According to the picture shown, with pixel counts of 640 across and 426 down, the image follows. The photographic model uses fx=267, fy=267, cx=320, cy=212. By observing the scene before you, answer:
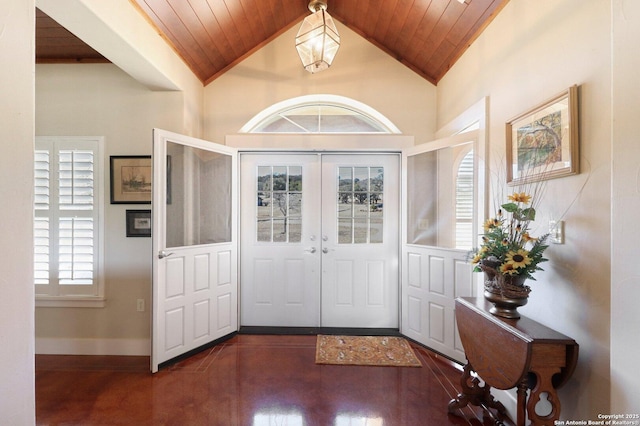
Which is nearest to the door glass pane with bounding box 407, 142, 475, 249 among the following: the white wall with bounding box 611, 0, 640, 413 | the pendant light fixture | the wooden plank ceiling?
the wooden plank ceiling

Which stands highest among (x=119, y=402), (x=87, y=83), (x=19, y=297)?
(x=87, y=83)

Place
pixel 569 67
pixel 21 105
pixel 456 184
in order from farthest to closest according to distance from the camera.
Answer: pixel 456 184
pixel 569 67
pixel 21 105

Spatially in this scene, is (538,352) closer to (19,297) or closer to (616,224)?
(616,224)

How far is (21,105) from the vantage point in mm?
960

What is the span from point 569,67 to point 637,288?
40.5 inches

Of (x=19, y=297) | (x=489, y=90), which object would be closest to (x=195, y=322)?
(x=19, y=297)

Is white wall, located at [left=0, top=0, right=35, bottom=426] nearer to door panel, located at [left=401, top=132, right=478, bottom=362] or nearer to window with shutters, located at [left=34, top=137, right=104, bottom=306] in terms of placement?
window with shutters, located at [left=34, top=137, right=104, bottom=306]

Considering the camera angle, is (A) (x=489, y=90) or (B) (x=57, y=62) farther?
(B) (x=57, y=62)

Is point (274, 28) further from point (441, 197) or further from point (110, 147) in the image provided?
point (441, 197)

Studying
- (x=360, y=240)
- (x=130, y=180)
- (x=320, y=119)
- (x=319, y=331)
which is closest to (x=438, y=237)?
(x=360, y=240)

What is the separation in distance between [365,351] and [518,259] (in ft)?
5.46

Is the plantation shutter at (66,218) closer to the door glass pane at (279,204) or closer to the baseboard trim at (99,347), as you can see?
the baseboard trim at (99,347)

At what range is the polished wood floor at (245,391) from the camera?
1.69m

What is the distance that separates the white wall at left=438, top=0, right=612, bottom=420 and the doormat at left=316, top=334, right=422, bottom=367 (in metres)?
1.15
